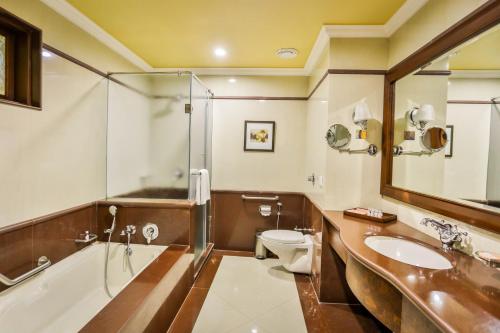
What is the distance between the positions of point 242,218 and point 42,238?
216cm

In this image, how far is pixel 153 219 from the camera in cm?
244

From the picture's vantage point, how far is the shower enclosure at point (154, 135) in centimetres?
262

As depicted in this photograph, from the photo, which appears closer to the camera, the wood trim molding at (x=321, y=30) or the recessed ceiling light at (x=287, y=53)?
the wood trim molding at (x=321, y=30)

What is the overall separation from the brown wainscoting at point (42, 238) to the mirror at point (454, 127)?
2680mm

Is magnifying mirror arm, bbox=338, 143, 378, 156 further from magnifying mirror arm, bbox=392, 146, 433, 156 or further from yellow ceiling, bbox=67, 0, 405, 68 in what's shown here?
yellow ceiling, bbox=67, 0, 405, 68

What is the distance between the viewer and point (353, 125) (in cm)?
228

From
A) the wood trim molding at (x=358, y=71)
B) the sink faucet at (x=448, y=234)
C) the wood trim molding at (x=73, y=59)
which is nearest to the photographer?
the sink faucet at (x=448, y=234)

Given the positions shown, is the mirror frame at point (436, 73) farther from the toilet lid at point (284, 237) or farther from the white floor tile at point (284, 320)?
the white floor tile at point (284, 320)

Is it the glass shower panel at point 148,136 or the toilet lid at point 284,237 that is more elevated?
the glass shower panel at point 148,136

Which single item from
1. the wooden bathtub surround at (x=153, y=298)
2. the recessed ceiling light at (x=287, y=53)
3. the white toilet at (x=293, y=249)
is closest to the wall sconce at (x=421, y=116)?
the recessed ceiling light at (x=287, y=53)

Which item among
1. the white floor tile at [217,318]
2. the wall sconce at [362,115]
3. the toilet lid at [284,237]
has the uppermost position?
the wall sconce at [362,115]

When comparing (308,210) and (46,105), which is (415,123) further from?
(46,105)

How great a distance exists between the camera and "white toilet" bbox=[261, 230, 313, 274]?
2732 mm

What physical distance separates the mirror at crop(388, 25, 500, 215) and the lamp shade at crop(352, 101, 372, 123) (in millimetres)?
244
